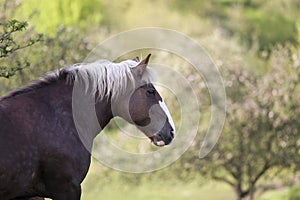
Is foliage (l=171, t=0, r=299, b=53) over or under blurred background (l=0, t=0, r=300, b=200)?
over

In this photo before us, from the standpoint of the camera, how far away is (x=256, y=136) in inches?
764

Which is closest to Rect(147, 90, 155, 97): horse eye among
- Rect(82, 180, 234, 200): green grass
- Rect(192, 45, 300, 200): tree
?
Rect(192, 45, 300, 200): tree

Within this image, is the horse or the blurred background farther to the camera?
the blurred background

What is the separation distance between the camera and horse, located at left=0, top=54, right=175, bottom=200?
748cm

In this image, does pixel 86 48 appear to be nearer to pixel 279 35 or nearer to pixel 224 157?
pixel 224 157

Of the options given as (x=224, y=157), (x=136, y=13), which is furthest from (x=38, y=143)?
(x=136, y=13)

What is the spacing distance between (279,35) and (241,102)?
3322 centimetres

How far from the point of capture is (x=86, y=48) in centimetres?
1802

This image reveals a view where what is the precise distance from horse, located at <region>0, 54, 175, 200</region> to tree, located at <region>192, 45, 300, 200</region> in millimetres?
11148

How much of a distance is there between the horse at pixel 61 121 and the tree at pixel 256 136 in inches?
439

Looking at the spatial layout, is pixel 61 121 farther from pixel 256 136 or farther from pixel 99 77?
pixel 256 136

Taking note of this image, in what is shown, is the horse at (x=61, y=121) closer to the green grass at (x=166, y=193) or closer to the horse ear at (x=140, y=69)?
the horse ear at (x=140, y=69)

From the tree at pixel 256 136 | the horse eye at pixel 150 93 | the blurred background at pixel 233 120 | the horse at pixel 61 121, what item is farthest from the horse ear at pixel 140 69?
the tree at pixel 256 136

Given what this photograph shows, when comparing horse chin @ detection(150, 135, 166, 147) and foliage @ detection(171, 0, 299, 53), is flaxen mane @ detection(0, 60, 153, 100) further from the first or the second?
foliage @ detection(171, 0, 299, 53)
